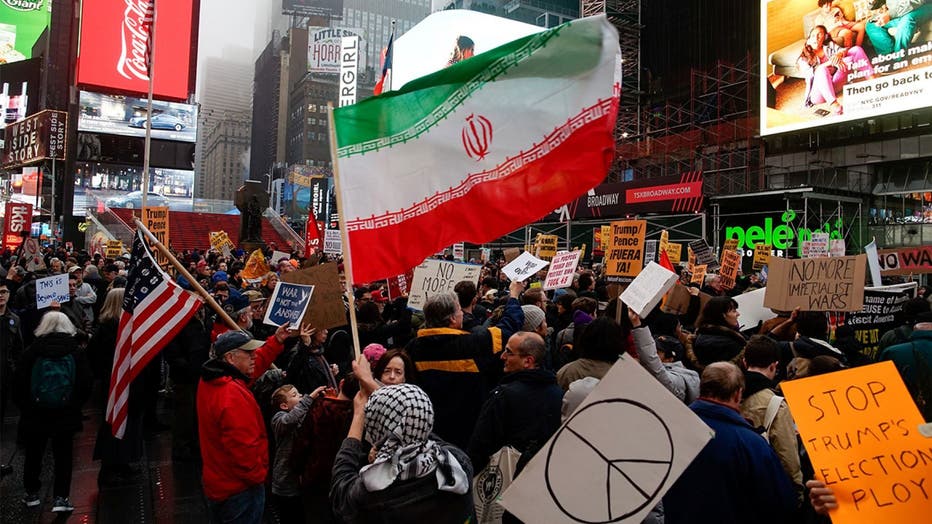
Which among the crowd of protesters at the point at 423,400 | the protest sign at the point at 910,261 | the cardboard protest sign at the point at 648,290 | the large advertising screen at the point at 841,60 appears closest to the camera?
the crowd of protesters at the point at 423,400

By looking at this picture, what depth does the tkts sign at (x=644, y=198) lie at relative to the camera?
26812 millimetres

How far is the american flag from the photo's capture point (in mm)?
4934

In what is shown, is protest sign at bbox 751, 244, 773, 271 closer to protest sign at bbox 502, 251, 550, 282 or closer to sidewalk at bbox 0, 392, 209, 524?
protest sign at bbox 502, 251, 550, 282

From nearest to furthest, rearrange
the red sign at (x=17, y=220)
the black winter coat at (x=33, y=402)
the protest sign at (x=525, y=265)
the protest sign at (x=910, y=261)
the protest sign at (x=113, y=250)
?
the black winter coat at (x=33, y=402) < the protest sign at (x=910, y=261) < the protest sign at (x=525, y=265) < the protest sign at (x=113, y=250) < the red sign at (x=17, y=220)

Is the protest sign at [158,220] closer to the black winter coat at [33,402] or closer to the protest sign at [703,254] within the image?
the black winter coat at [33,402]

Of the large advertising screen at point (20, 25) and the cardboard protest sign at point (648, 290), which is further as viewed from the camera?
the large advertising screen at point (20, 25)

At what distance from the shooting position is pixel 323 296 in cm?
555

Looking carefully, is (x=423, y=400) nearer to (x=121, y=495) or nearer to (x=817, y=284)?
(x=121, y=495)

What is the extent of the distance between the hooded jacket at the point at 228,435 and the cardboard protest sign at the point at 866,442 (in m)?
2.82

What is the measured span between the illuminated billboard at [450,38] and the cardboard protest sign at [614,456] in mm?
48676

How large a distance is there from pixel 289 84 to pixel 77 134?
5934 cm

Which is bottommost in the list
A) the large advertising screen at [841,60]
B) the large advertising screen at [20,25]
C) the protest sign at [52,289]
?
the protest sign at [52,289]

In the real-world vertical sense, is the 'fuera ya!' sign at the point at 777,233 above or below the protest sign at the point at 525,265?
above

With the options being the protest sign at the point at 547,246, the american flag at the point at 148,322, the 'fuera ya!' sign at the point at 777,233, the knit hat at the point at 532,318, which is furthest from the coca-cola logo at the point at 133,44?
the knit hat at the point at 532,318
